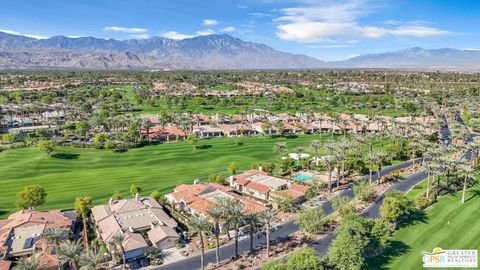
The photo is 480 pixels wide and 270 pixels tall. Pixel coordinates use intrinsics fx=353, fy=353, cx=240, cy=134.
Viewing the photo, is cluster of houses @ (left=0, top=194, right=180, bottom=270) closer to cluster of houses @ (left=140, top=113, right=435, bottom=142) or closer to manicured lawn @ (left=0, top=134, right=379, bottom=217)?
manicured lawn @ (left=0, top=134, right=379, bottom=217)

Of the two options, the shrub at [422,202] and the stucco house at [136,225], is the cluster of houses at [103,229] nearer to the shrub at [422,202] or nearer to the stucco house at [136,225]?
the stucco house at [136,225]

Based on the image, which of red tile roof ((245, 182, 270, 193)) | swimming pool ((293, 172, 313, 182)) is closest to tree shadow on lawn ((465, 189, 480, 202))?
swimming pool ((293, 172, 313, 182))

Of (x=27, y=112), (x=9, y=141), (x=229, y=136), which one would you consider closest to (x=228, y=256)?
(x=229, y=136)

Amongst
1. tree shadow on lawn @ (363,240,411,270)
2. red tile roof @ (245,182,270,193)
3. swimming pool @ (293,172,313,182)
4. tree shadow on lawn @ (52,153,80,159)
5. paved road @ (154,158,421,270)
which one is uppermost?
tree shadow on lawn @ (52,153,80,159)

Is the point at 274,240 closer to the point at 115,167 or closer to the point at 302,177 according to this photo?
the point at 302,177

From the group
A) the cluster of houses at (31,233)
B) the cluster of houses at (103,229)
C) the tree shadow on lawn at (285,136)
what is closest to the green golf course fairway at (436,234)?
the cluster of houses at (103,229)

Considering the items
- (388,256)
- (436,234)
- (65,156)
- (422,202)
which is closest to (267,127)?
(65,156)
